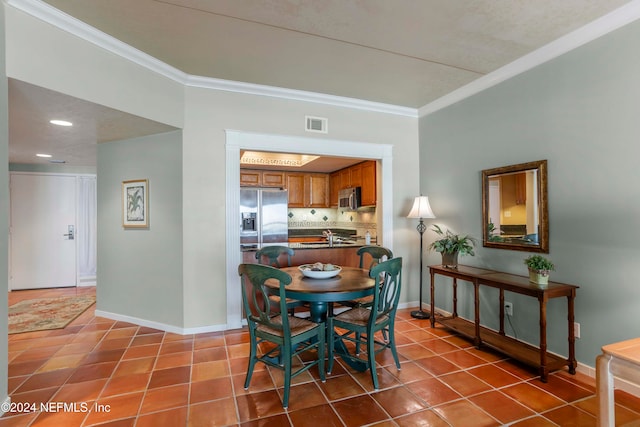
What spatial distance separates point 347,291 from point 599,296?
75.2 inches

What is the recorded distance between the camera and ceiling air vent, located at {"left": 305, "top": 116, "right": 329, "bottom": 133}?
11.9ft

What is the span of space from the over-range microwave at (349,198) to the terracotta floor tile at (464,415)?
3.55m

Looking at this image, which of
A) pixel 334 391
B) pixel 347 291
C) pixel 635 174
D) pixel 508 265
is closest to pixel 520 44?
pixel 635 174

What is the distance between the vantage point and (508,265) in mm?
2926

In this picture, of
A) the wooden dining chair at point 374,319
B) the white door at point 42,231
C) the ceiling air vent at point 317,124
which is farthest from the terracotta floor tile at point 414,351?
the white door at point 42,231

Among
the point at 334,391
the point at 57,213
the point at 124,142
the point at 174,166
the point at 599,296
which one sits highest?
the point at 124,142

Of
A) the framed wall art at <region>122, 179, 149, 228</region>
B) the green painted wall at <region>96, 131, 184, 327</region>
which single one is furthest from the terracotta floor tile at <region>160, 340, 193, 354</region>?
the framed wall art at <region>122, 179, 149, 228</region>

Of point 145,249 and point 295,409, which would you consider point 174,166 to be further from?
point 295,409

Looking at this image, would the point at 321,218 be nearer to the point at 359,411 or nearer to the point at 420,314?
the point at 420,314

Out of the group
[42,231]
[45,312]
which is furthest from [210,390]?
[42,231]

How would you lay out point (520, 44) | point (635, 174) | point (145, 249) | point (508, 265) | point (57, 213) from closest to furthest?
point (635, 174) → point (520, 44) → point (508, 265) → point (145, 249) → point (57, 213)

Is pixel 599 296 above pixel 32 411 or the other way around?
above

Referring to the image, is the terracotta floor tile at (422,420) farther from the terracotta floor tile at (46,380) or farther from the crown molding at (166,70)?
the crown molding at (166,70)

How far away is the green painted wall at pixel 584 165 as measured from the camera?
83.4 inches
